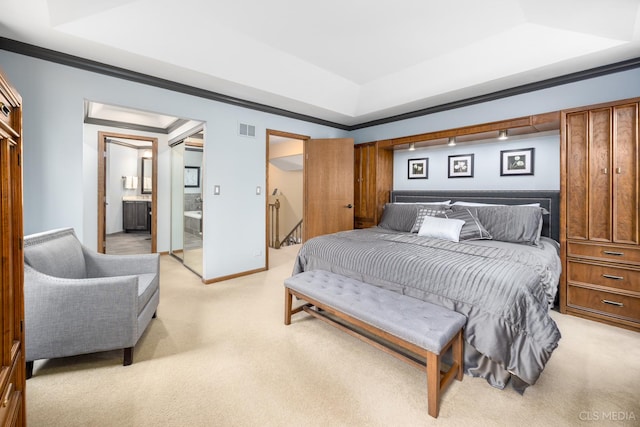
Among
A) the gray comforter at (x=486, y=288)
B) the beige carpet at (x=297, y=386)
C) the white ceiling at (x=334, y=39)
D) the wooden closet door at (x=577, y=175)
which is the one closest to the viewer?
the beige carpet at (x=297, y=386)

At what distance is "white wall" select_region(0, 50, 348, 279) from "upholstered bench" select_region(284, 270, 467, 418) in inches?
75.6

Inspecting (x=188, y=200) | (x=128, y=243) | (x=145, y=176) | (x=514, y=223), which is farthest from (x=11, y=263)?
(x=145, y=176)

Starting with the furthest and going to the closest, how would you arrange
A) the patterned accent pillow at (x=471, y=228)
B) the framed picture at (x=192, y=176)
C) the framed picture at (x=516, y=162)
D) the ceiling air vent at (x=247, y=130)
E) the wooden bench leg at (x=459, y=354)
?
the framed picture at (x=192, y=176), the ceiling air vent at (x=247, y=130), the framed picture at (x=516, y=162), the patterned accent pillow at (x=471, y=228), the wooden bench leg at (x=459, y=354)

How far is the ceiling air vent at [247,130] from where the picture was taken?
4.13 metres

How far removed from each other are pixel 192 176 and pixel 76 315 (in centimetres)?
292

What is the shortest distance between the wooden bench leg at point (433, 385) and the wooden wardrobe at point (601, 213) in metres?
2.29

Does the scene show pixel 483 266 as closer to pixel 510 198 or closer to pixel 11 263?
pixel 510 198

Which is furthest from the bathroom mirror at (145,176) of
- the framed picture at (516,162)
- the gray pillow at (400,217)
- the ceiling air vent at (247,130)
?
the framed picture at (516,162)

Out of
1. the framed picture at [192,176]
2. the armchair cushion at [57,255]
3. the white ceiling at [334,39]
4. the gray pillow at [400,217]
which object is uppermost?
the white ceiling at [334,39]

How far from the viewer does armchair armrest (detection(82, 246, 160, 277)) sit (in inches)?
102

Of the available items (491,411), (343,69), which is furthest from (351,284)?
(343,69)

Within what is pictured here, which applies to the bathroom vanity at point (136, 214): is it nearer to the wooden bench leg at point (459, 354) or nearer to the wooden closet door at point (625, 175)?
the wooden bench leg at point (459, 354)

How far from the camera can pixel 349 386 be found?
1.85 metres

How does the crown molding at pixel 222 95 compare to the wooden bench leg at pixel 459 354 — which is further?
the crown molding at pixel 222 95
